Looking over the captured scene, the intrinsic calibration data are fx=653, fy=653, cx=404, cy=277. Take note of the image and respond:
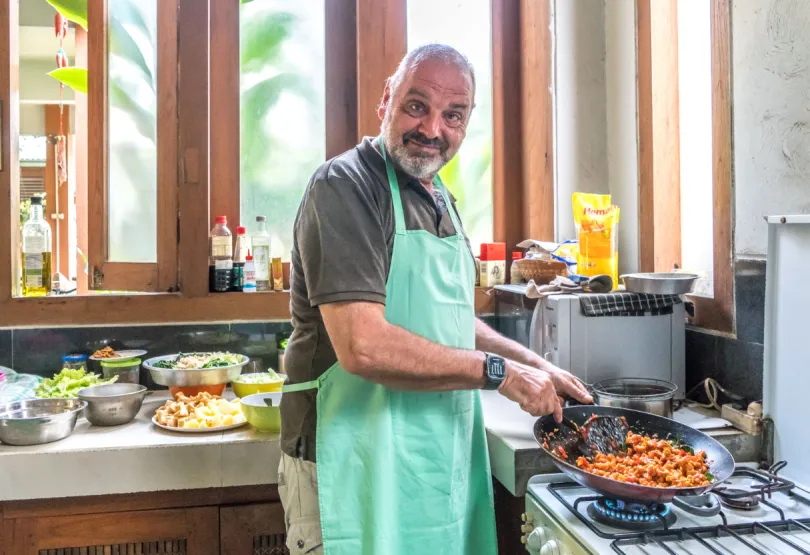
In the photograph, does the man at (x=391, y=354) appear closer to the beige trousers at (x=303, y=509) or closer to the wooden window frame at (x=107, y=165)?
the beige trousers at (x=303, y=509)

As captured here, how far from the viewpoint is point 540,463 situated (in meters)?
1.59

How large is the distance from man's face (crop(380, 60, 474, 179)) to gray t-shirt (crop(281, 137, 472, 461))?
5cm

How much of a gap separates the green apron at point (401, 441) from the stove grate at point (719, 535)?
44cm

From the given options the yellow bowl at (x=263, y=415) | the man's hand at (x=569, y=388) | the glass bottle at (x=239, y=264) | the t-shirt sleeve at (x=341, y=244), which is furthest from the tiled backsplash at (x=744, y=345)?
the glass bottle at (x=239, y=264)

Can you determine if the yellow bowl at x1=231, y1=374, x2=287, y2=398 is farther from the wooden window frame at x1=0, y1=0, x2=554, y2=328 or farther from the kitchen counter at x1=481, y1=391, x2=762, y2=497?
the kitchen counter at x1=481, y1=391, x2=762, y2=497

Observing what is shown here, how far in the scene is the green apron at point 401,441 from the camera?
1.44m

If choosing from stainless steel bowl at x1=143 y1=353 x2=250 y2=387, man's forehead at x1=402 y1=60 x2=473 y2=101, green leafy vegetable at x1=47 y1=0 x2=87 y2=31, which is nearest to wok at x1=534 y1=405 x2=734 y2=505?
man's forehead at x1=402 y1=60 x2=473 y2=101

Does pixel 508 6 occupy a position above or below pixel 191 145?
above

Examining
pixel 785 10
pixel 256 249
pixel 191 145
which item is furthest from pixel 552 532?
pixel 191 145

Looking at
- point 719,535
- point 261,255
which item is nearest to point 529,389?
point 719,535

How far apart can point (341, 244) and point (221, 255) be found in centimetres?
134

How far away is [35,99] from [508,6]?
462cm

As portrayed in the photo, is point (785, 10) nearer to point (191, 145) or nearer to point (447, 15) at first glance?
point (447, 15)

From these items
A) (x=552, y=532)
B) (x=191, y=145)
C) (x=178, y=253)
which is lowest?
(x=552, y=532)
